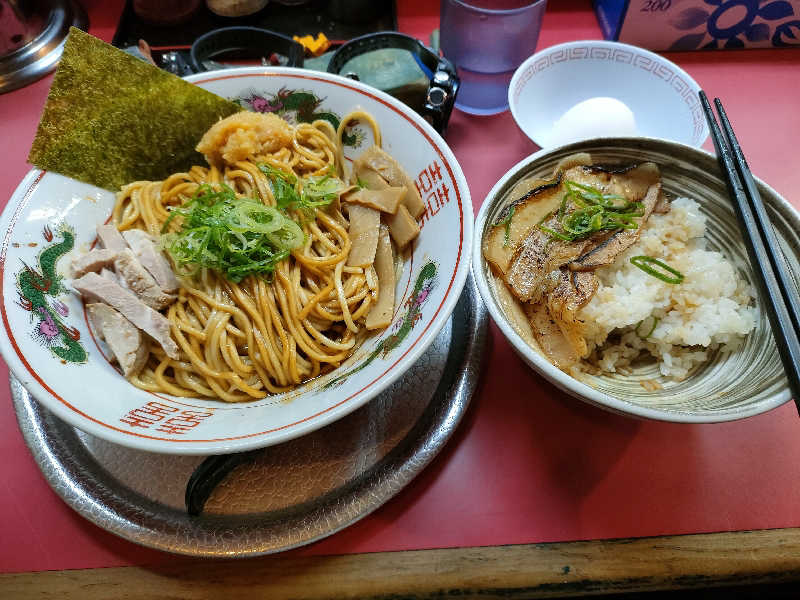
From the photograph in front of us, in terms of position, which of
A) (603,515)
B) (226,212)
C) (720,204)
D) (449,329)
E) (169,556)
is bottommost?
(169,556)

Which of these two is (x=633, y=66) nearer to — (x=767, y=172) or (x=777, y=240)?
(x=767, y=172)

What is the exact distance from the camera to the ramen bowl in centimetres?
111

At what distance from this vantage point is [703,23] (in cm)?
227

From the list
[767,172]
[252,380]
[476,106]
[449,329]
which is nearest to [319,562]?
[252,380]

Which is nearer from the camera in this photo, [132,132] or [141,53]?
[132,132]

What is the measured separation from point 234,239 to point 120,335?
36 cm

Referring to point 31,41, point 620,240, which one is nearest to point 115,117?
point 31,41

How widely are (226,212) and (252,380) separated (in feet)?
1.44

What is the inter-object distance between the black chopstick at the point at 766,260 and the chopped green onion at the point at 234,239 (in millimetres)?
1098

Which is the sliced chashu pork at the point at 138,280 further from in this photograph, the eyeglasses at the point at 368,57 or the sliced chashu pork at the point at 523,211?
the eyeglasses at the point at 368,57

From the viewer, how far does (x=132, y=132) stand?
1594mm

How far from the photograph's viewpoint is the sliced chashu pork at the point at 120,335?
4.17 ft

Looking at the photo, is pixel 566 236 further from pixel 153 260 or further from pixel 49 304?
pixel 49 304

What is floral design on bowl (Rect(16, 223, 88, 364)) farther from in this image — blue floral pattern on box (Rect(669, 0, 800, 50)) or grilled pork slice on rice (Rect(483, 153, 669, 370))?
blue floral pattern on box (Rect(669, 0, 800, 50))
